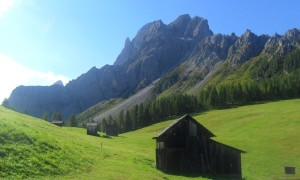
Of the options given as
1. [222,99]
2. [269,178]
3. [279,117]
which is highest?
[222,99]

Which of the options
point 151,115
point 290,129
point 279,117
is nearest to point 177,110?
point 151,115

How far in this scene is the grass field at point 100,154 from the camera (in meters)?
33.7

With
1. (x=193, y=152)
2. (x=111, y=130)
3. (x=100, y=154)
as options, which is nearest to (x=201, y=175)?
(x=193, y=152)

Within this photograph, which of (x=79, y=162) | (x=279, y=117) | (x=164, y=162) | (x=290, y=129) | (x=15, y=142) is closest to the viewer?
(x=15, y=142)

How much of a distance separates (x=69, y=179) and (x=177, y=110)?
144 m

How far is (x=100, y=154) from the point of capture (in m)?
50.9

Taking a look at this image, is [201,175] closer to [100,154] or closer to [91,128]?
[100,154]

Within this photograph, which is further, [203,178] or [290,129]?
[290,129]

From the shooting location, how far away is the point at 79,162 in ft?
131

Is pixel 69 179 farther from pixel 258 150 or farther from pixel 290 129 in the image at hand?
pixel 290 129

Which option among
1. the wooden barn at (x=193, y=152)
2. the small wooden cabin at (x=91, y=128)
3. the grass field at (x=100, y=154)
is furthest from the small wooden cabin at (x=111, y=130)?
the wooden barn at (x=193, y=152)

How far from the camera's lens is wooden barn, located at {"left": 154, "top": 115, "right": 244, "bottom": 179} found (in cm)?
5362

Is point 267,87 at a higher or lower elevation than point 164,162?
higher

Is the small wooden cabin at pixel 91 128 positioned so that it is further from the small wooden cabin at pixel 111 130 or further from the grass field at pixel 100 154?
the grass field at pixel 100 154
